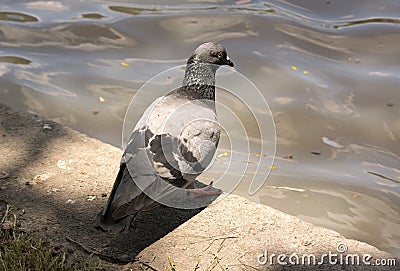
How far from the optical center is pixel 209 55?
4.68 meters

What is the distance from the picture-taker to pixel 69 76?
23.2ft

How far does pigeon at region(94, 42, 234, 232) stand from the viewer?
148 inches

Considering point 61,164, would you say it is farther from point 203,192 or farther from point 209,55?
point 209,55

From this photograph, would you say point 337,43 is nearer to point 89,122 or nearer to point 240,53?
point 240,53

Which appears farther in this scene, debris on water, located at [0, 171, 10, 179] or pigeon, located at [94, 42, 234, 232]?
debris on water, located at [0, 171, 10, 179]

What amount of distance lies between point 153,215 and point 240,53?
3.78 meters

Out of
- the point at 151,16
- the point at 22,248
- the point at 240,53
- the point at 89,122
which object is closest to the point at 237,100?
the point at 240,53

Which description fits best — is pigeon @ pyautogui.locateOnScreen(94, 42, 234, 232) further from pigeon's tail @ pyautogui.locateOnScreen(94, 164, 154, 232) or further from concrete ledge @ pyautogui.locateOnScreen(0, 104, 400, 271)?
concrete ledge @ pyautogui.locateOnScreen(0, 104, 400, 271)

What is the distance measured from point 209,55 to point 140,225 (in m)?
1.42

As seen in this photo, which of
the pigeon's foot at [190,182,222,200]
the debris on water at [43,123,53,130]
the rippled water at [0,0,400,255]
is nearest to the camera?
the pigeon's foot at [190,182,222,200]

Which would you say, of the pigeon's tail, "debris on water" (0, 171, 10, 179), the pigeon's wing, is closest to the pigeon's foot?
the pigeon's wing

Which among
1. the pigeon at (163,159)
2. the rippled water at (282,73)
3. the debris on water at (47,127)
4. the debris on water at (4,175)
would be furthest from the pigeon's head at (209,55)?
the debris on water at (4,175)

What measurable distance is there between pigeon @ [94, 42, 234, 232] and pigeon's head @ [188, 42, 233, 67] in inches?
12.3

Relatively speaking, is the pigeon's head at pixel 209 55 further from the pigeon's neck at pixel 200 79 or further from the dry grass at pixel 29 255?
the dry grass at pixel 29 255
